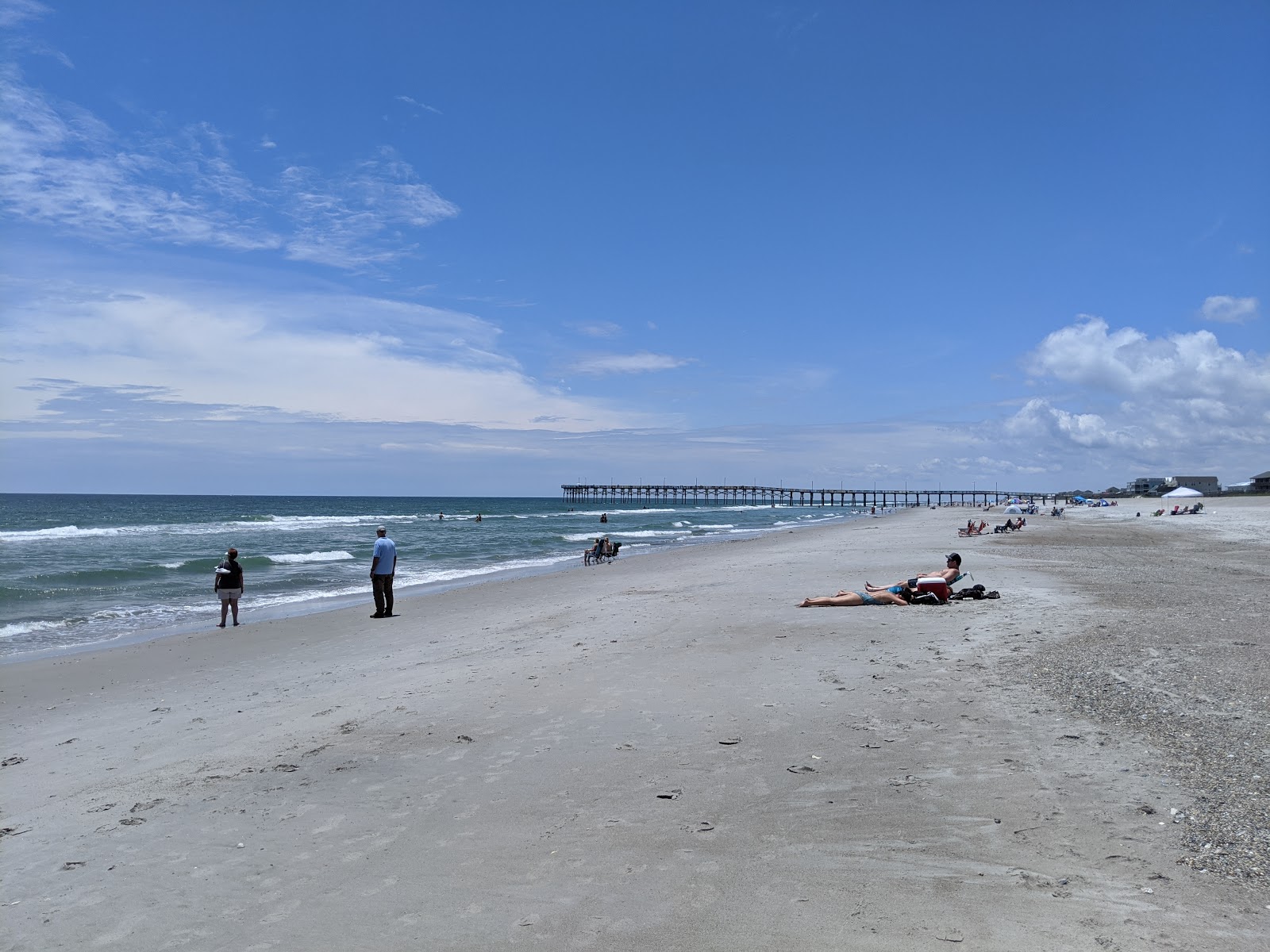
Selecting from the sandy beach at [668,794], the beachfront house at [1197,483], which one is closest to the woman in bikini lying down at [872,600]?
the sandy beach at [668,794]

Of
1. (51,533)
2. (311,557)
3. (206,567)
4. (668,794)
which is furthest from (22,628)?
(51,533)

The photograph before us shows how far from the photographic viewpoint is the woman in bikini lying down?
41.1 ft

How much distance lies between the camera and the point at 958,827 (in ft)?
14.1

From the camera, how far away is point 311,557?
31188mm

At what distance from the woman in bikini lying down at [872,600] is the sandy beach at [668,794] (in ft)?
6.34

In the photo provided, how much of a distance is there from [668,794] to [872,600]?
8458 millimetres

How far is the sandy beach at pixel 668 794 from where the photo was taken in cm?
353

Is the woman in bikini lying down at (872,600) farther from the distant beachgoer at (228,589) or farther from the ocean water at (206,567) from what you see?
the distant beachgoer at (228,589)

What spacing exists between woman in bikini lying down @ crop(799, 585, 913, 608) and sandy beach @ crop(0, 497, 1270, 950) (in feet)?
6.34

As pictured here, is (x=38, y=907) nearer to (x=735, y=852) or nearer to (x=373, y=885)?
(x=373, y=885)

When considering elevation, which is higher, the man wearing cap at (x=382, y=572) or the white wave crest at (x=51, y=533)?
the man wearing cap at (x=382, y=572)

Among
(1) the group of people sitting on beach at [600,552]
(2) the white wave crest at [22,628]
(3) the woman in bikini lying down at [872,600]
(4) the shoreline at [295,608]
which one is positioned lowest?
(4) the shoreline at [295,608]

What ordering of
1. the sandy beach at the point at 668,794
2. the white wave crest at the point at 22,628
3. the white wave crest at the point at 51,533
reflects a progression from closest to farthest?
the sandy beach at the point at 668,794 → the white wave crest at the point at 22,628 → the white wave crest at the point at 51,533

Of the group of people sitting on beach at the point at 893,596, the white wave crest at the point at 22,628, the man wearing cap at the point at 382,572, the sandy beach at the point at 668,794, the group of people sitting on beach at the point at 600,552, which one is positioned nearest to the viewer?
the sandy beach at the point at 668,794
